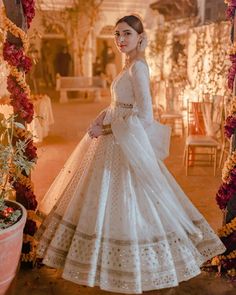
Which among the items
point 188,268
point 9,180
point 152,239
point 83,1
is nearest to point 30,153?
point 9,180

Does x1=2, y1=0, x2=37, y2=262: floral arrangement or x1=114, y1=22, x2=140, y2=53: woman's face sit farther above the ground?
x1=114, y1=22, x2=140, y2=53: woman's face

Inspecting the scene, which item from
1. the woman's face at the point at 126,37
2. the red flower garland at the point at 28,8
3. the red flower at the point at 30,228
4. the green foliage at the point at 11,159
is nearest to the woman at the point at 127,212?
the woman's face at the point at 126,37

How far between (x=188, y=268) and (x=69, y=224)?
2.72 feet

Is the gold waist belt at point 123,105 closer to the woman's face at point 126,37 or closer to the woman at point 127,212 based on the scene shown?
the woman at point 127,212

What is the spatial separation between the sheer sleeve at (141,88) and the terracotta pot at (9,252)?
1041 millimetres

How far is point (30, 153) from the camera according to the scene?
3.06 metres

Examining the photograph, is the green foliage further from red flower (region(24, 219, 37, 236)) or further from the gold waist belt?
the gold waist belt

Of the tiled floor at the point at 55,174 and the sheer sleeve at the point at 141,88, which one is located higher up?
the sheer sleeve at the point at 141,88

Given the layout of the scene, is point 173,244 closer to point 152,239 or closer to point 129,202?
point 152,239

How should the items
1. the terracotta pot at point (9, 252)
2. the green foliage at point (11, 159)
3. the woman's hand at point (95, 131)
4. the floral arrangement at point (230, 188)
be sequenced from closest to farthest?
the terracotta pot at point (9, 252) < the green foliage at point (11, 159) < the floral arrangement at point (230, 188) < the woman's hand at point (95, 131)

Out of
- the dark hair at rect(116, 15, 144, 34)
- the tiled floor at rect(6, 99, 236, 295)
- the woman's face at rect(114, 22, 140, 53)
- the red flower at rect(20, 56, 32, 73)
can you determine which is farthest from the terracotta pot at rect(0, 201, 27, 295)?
the dark hair at rect(116, 15, 144, 34)

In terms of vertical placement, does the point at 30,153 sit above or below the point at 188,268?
above

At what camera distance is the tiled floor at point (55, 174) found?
119 inches

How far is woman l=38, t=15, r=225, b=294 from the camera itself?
2.76m
